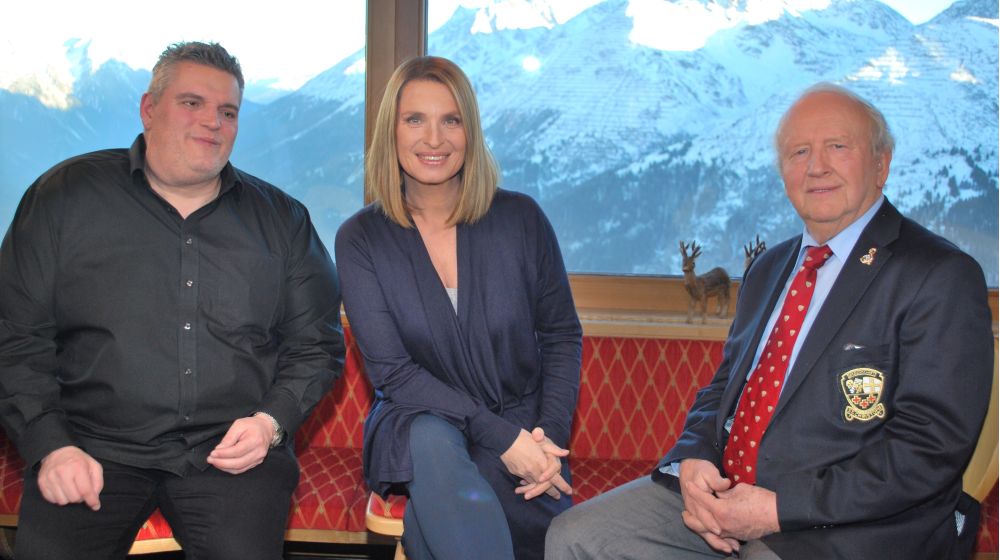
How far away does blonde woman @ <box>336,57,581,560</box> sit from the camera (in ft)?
7.07

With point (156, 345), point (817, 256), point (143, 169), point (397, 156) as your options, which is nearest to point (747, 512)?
point (817, 256)

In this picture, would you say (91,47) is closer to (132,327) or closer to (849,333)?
(132,327)

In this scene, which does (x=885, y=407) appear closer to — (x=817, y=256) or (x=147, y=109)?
(x=817, y=256)

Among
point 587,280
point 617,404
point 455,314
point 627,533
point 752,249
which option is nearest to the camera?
point 627,533

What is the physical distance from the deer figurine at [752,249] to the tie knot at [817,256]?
1.00m

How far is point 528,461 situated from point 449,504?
0.83 feet

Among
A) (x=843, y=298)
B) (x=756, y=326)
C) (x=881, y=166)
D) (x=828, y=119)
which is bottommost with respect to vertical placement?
(x=756, y=326)

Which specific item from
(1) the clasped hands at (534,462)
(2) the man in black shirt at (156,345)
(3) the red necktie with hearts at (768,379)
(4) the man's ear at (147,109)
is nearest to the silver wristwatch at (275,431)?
(2) the man in black shirt at (156,345)

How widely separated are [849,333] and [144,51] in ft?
9.39

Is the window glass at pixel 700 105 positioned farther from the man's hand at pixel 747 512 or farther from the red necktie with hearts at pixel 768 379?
the man's hand at pixel 747 512

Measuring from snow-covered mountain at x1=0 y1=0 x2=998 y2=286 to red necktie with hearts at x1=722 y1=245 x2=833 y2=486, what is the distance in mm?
1471

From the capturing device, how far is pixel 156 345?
2.12 meters

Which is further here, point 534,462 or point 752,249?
point 752,249

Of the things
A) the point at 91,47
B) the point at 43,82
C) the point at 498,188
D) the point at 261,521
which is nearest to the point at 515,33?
the point at 498,188
